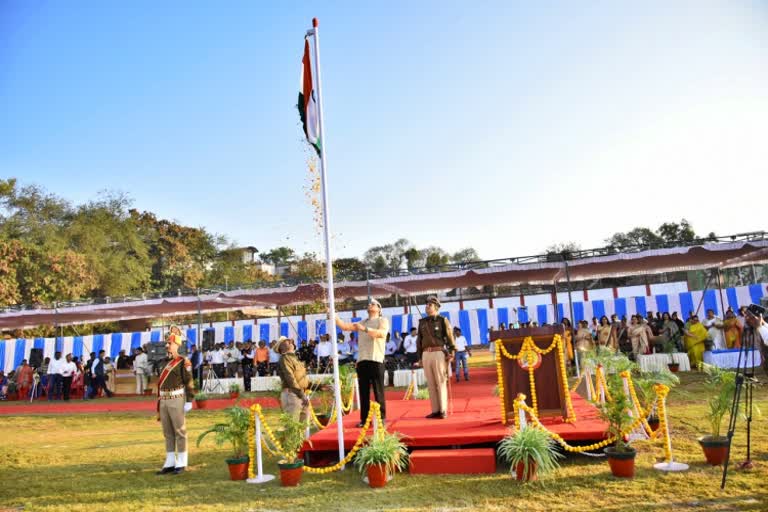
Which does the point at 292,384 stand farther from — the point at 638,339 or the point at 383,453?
the point at 638,339

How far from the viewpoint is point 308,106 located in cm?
679

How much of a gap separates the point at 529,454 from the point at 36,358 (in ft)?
74.5

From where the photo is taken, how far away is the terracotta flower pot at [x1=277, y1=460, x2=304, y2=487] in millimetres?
5863

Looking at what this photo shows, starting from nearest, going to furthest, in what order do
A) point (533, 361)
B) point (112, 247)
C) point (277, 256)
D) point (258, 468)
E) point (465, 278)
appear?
point (258, 468)
point (533, 361)
point (465, 278)
point (112, 247)
point (277, 256)

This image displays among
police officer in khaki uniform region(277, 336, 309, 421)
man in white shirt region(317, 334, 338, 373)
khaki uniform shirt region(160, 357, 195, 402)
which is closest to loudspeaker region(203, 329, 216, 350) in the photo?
man in white shirt region(317, 334, 338, 373)

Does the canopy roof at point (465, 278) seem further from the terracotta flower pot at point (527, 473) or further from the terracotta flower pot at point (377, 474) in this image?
the terracotta flower pot at point (527, 473)

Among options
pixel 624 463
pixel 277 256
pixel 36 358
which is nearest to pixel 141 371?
pixel 36 358

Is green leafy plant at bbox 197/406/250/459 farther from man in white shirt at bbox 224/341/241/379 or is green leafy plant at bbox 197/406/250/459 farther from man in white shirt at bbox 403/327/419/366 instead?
man in white shirt at bbox 224/341/241/379

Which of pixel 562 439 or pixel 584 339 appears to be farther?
pixel 584 339

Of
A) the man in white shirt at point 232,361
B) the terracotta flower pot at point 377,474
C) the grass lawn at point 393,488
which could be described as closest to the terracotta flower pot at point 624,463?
the grass lawn at point 393,488

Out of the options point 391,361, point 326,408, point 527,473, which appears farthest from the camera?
point 391,361

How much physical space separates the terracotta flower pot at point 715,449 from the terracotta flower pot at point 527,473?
1797 mm

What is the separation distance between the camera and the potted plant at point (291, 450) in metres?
5.87

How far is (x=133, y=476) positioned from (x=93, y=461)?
162 cm
